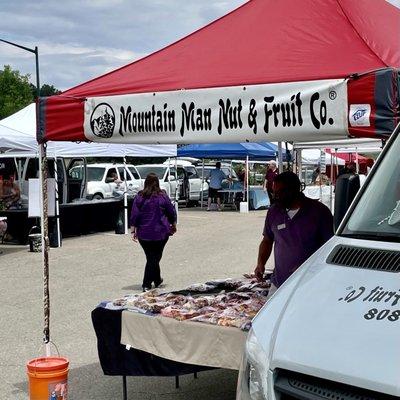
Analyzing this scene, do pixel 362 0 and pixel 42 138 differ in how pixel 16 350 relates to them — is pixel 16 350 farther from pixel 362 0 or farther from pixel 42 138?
pixel 362 0

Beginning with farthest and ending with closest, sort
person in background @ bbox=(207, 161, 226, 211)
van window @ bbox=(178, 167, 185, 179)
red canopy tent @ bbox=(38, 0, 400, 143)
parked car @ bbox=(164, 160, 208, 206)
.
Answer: parked car @ bbox=(164, 160, 208, 206)
van window @ bbox=(178, 167, 185, 179)
person in background @ bbox=(207, 161, 226, 211)
red canopy tent @ bbox=(38, 0, 400, 143)

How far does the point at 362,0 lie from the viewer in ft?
20.7

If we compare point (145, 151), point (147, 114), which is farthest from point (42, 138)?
point (145, 151)

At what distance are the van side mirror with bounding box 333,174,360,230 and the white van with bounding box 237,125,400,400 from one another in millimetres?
402

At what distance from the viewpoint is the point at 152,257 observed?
10750 millimetres

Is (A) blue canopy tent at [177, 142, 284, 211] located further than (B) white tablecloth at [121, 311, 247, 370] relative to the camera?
Yes

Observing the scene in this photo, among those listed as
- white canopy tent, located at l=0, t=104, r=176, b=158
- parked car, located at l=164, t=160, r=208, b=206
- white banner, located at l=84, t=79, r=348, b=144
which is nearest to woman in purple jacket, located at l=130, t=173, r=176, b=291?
white canopy tent, located at l=0, t=104, r=176, b=158

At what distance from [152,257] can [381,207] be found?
686 cm

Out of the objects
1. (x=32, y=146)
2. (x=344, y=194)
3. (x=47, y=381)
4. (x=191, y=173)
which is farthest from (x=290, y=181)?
(x=191, y=173)

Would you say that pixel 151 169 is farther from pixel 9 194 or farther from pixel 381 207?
pixel 381 207

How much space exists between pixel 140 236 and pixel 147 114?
5.05 m

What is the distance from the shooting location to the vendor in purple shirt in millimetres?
5844

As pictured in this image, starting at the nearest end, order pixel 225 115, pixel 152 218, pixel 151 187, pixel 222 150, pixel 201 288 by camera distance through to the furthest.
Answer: pixel 225 115 < pixel 201 288 < pixel 152 218 < pixel 151 187 < pixel 222 150

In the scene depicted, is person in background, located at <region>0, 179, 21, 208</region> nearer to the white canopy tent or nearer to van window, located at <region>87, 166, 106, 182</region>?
the white canopy tent
